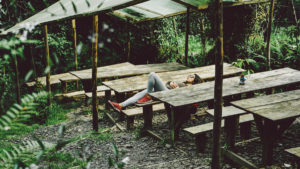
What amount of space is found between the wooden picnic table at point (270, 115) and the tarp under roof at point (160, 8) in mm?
3042

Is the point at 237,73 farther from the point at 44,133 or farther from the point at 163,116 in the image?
the point at 44,133

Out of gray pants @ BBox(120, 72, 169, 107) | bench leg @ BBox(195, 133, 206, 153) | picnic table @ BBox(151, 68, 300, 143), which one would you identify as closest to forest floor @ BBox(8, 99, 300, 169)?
bench leg @ BBox(195, 133, 206, 153)

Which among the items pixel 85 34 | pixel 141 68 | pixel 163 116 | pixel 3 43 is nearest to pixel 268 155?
pixel 163 116

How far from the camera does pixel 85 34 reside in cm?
959

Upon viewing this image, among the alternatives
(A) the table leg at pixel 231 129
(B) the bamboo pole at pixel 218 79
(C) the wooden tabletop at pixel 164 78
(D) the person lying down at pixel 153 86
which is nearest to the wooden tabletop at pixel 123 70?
(C) the wooden tabletop at pixel 164 78

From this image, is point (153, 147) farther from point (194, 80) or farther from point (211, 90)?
point (194, 80)

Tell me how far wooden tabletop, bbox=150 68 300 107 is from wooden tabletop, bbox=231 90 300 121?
570 millimetres

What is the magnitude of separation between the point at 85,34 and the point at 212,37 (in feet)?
13.6

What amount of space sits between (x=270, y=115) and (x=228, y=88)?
1.40 metres

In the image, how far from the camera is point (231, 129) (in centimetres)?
391

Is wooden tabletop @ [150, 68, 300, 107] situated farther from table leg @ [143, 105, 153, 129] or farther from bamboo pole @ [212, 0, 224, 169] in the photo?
bamboo pole @ [212, 0, 224, 169]

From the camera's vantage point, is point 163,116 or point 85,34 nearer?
point 163,116

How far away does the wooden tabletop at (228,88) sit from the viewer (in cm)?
421

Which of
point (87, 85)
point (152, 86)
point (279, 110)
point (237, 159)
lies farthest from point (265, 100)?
point (87, 85)
